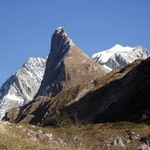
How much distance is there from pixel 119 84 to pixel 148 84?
36499 millimetres

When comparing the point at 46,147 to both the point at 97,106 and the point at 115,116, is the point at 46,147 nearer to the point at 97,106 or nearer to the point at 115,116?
the point at 115,116

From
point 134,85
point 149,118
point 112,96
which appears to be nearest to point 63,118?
point 149,118

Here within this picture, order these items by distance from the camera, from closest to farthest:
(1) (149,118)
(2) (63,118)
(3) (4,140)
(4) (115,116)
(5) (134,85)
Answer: (3) (4,140) < (2) (63,118) < (1) (149,118) < (4) (115,116) < (5) (134,85)

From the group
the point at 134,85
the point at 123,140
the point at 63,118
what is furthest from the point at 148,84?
the point at 63,118

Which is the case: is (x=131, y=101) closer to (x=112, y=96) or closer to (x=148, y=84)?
(x=148, y=84)

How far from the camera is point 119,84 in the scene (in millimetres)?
153875

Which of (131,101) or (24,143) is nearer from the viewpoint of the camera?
(24,143)

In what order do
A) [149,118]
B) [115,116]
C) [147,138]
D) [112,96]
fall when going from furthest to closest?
[112,96], [115,116], [149,118], [147,138]

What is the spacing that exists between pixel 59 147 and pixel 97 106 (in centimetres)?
13600

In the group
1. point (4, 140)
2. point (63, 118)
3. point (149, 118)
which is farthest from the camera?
point (149, 118)

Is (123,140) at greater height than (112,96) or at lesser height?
lesser

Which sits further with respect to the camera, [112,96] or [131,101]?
[112,96]

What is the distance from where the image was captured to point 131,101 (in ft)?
378

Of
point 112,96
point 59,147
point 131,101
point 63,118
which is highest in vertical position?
point 112,96
